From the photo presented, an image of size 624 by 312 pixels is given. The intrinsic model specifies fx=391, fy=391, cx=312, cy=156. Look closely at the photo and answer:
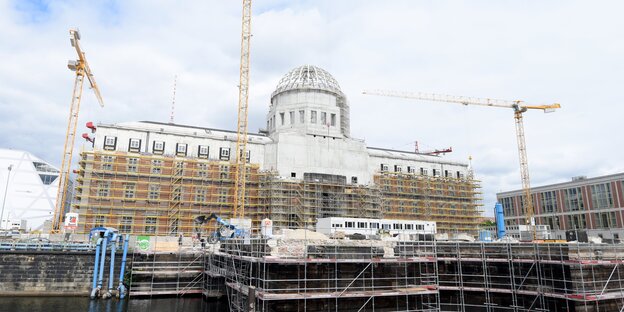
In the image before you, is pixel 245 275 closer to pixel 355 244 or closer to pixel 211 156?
pixel 355 244

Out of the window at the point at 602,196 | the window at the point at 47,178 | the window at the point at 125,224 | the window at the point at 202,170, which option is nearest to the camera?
the window at the point at 125,224

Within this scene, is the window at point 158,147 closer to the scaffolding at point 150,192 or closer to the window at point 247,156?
the scaffolding at point 150,192

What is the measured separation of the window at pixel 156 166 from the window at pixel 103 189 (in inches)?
288

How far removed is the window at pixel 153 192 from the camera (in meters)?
66.3

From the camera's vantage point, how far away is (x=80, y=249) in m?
45.4

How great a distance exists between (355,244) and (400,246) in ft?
15.7

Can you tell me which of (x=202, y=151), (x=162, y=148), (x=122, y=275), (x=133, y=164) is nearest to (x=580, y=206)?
(x=202, y=151)

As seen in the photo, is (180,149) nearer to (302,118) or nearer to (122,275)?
(302,118)

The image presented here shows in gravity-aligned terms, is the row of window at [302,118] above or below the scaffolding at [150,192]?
above

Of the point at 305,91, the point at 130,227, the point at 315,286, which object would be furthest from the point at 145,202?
the point at 315,286

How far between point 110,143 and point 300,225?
117ft

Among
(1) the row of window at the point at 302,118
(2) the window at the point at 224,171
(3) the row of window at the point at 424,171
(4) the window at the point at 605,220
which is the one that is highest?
(1) the row of window at the point at 302,118

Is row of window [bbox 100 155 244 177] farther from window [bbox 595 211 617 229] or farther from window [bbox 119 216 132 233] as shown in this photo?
window [bbox 595 211 617 229]

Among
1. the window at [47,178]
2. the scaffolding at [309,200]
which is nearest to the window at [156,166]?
the scaffolding at [309,200]
